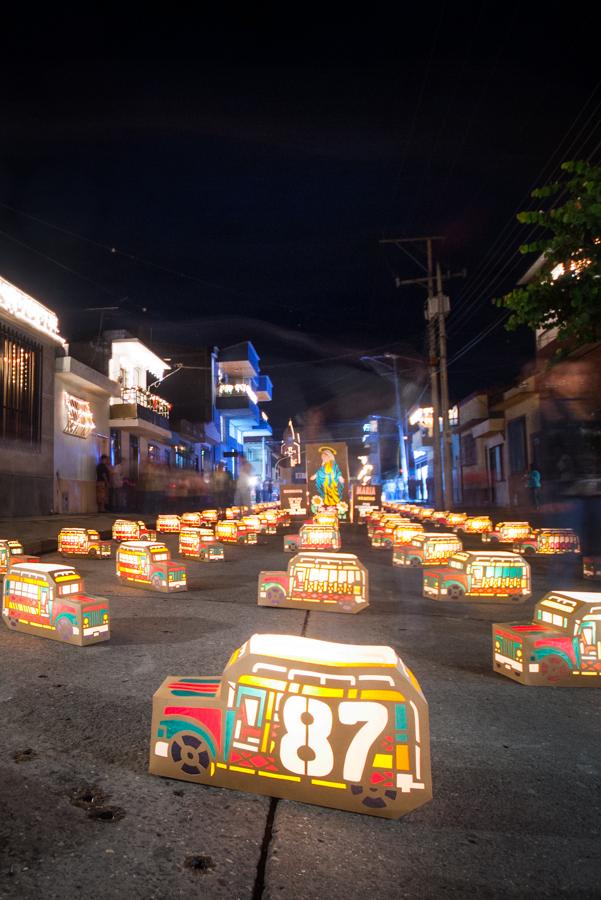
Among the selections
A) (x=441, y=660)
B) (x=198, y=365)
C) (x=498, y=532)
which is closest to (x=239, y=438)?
(x=198, y=365)

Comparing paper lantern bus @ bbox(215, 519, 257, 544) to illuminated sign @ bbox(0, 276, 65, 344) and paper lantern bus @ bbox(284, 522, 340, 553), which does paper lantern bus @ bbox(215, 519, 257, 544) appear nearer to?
paper lantern bus @ bbox(284, 522, 340, 553)

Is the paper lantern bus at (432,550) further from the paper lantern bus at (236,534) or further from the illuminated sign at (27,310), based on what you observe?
the illuminated sign at (27,310)

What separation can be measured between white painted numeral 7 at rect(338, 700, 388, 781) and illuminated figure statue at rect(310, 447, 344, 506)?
93.8 feet

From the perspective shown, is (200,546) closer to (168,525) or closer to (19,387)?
(168,525)

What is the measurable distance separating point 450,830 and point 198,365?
5239cm

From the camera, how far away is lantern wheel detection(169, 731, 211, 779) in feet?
9.73

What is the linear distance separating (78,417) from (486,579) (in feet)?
75.0

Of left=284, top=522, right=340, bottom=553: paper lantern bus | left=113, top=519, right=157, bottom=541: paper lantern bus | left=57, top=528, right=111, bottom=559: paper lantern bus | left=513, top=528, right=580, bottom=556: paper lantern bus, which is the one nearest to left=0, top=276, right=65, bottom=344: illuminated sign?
left=113, top=519, right=157, bottom=541: paper lantern bus

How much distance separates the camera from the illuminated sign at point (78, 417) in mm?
25859

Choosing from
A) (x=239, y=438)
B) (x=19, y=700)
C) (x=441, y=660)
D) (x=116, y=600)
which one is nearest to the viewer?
(x=19, y=700)

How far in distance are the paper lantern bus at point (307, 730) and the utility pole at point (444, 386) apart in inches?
1014

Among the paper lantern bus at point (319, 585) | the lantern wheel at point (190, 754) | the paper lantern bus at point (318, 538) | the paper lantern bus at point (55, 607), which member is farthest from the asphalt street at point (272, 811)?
the paper lantern bus at point (318, 538)

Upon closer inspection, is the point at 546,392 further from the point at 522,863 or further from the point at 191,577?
the point at 522,863

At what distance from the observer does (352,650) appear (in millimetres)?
3088
